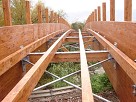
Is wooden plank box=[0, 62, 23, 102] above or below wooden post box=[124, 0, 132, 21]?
below

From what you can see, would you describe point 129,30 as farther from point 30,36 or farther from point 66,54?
point 30,36

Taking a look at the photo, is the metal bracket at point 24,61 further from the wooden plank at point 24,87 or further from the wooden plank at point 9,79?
the wooden plank at point 24,87

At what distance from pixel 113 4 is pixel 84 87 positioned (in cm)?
337

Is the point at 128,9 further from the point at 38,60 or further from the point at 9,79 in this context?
the point at 9,79

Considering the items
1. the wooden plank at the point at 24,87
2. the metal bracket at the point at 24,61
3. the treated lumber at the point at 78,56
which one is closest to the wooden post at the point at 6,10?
the metal bracket at the point at 24,61

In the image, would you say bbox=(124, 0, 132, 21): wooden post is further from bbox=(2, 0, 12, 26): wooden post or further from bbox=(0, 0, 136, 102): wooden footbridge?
bbox=(2, 0, 12, 26): wooden post

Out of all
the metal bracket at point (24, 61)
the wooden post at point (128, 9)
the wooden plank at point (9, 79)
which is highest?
the wooden post at point (128, 9)

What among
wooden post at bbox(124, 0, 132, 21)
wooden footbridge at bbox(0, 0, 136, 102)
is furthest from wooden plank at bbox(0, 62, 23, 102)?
wooden post at bbox(124, 0, 132, 21)

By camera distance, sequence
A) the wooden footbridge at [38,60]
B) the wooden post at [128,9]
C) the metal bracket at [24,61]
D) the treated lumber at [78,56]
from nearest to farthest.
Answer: the wooden footbridge at [38,60]
the wooden post at [128,9]
the metal bracket at [24,61]
the treated lumber at [78,56]

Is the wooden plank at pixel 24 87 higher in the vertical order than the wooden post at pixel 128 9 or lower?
lower

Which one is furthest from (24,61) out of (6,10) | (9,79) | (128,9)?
(128,9)

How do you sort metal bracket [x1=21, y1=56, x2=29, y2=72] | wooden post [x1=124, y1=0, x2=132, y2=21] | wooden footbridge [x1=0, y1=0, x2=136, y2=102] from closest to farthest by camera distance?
1. wooden footbridge [x1=0, y1=0, x2=136, y2=102]
2. wooden post [x1=124, y1=0, x2=132, y2=21]
3. metal bracket [x1=21, y1=56, x2=29, y2=72]

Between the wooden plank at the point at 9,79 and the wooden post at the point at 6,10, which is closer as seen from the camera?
the wooden plank at the point at 9,79

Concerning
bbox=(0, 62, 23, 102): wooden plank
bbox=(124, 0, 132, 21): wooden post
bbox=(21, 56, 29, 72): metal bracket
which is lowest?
bbox=(0, 62, 23, 102): wooden plank
